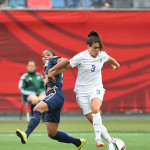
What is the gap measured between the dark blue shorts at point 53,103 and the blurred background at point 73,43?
10.6 meters

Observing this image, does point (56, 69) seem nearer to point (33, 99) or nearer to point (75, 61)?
point (75, 61)

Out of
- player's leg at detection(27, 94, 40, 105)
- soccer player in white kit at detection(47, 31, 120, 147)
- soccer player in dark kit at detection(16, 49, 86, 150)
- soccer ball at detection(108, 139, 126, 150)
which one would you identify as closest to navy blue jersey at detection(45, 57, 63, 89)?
soccer player in dark kit at detection(16, 49, 86, 150)

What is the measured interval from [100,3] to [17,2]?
3205mm

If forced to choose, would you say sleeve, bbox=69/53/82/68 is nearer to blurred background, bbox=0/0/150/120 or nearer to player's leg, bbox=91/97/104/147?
player's leg, bbox=91/97/104/147

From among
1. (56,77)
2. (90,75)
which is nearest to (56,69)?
(56,77)

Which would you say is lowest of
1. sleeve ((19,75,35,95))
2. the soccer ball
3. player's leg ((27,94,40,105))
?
player's leg ((27,94,40,105))

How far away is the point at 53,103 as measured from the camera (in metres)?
8.60

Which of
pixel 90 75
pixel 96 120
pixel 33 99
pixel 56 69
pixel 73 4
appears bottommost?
pixel 33 99

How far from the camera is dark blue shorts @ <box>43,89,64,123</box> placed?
860 centimetres

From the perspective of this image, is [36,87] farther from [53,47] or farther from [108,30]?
[108,30]

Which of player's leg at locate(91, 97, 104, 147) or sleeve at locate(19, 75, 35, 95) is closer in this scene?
player's leg at locate(91, 97, 104, 147)

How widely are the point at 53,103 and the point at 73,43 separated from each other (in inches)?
442

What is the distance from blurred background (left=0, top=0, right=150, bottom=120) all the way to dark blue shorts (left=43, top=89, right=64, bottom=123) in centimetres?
1058

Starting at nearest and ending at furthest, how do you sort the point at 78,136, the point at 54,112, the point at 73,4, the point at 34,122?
the point at 34,122, the point at 54,112, the point at 78,136, the point at 73,4
